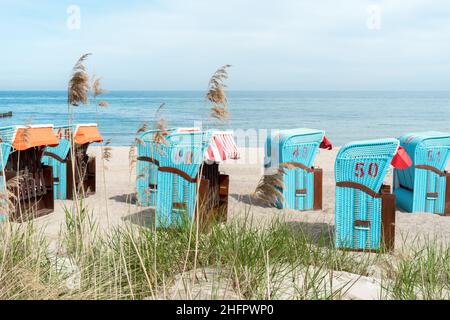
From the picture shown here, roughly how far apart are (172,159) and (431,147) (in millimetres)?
4277

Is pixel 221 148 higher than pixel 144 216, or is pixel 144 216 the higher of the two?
pixel 221 148

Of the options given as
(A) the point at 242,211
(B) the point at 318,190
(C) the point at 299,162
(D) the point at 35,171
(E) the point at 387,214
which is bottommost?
(A) the point at 242,211

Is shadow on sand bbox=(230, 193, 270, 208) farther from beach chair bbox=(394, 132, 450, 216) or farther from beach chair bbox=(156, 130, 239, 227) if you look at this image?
beach chair bbox=(394, 132, 450, 216)

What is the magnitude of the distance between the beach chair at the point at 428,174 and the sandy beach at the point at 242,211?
0.84 ft

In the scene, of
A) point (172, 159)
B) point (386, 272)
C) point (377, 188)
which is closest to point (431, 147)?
point (377, 188)

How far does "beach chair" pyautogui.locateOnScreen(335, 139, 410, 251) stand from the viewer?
6773 millimetres

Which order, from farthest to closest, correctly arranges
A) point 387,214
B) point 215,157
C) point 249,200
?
1. point 249,200
2. point 215,157
3. point 387,214

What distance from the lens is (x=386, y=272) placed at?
4.54 metres

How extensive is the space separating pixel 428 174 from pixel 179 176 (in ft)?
13.9

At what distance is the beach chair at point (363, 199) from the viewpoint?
6.77 meters

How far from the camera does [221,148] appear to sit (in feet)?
25.5

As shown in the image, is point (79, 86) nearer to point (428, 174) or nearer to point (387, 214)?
point (387, 214)

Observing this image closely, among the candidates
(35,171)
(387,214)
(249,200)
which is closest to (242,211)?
(249,200)
